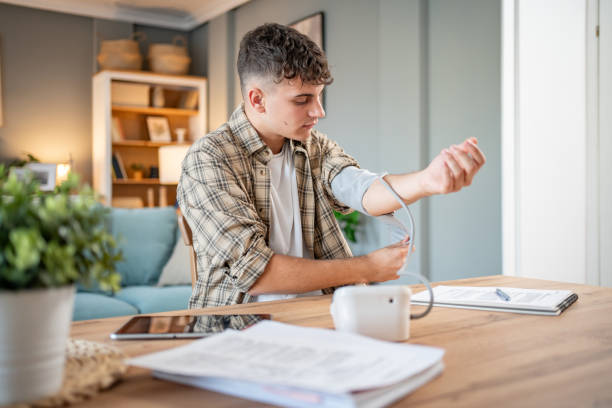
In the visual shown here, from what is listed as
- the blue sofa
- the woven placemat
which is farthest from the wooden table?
the blue sofa

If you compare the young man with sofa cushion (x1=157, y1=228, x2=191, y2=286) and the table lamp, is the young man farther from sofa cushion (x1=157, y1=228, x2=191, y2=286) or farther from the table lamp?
the table lamp

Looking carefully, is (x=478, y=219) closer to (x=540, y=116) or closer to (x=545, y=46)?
(x=540, y=116)

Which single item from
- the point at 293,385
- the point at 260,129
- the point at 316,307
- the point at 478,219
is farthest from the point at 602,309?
the point at 478,219

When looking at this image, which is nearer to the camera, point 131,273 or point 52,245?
point 52,245

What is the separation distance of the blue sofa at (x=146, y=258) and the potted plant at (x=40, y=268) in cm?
228

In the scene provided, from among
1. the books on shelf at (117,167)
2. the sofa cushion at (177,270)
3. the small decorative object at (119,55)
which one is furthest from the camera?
the books on shelf at (117,167)

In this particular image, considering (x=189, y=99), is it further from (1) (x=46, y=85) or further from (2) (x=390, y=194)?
(2) (x=390, y=194)

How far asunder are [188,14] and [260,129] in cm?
469

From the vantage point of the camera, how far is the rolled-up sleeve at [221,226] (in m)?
1.22

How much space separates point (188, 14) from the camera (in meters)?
5.71

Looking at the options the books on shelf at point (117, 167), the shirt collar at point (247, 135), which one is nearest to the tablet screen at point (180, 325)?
the shirt collar at point (247, 135)

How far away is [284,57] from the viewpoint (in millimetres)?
1438

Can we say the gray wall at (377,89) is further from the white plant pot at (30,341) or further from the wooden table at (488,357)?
the white plant pot at (30,341)

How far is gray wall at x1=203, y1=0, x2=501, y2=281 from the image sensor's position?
2949mm
